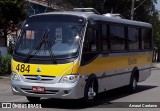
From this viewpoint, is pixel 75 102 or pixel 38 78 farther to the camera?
pixel 75 102

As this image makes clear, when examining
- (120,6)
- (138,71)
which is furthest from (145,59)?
(120,6)

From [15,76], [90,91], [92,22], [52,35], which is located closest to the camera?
[15,76]

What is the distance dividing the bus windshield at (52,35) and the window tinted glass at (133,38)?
4391 mm

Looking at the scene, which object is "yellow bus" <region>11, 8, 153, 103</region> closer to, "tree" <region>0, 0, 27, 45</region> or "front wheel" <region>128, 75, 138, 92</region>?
"front wheel" <region>128, 75, 138, 92</region>

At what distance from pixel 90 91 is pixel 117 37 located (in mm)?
3185

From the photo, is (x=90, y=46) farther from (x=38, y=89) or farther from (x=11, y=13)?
(x=11, y=13)

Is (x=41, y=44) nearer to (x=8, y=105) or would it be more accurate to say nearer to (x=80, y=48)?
(x=80, y=48)

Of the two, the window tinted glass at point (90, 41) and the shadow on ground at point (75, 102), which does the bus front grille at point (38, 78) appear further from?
the window tinted glass at point (90, 41)

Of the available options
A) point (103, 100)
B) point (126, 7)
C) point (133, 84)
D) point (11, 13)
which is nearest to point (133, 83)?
point (133, 84)

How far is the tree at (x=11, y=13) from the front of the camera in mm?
28656

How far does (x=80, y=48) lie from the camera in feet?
40.4

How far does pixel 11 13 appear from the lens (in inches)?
1152

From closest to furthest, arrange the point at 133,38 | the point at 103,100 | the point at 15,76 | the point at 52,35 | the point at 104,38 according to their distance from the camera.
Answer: the point at 15,76 < the point at 52,35 < the point at 104,38 < the point at 103,100 < the point at 133,38

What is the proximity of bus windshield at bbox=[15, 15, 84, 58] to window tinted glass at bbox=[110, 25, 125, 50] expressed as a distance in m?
2.36
